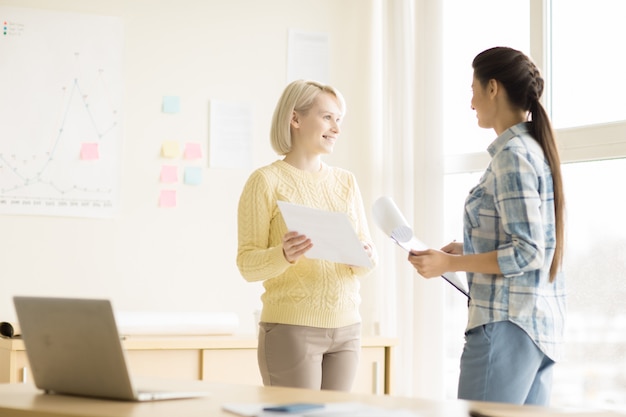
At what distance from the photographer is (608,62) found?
304cm

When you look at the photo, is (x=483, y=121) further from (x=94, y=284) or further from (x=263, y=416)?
(x=94, y=284)

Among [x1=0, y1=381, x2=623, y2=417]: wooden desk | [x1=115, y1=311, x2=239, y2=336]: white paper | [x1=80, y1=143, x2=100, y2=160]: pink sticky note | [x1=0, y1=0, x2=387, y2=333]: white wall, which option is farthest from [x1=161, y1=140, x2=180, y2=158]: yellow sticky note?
[x1=0, y1=381, x2=623, y2=417]: wooden desk

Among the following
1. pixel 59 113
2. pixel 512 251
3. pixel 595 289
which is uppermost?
pixel 59 113

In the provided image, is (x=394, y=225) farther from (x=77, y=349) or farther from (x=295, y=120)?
(x=77, y=349)

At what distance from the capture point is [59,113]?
3.46 metres

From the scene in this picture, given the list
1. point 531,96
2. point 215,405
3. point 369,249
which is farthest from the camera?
point 369,249

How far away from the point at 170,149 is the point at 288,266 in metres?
1.48

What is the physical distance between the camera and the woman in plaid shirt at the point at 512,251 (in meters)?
1.87

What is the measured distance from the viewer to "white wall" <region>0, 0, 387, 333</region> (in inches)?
135

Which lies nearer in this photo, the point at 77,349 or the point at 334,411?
the point at 334,411

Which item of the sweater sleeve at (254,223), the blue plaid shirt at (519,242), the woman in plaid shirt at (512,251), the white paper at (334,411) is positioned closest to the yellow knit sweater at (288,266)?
the sweater sleeve at (254,223)

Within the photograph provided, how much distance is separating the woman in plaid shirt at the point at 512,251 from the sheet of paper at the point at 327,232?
0.20 meters

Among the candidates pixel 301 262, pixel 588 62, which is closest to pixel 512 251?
pixel 301 262

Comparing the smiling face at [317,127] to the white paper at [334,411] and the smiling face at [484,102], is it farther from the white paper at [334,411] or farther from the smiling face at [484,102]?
the white paper at [334,411]
